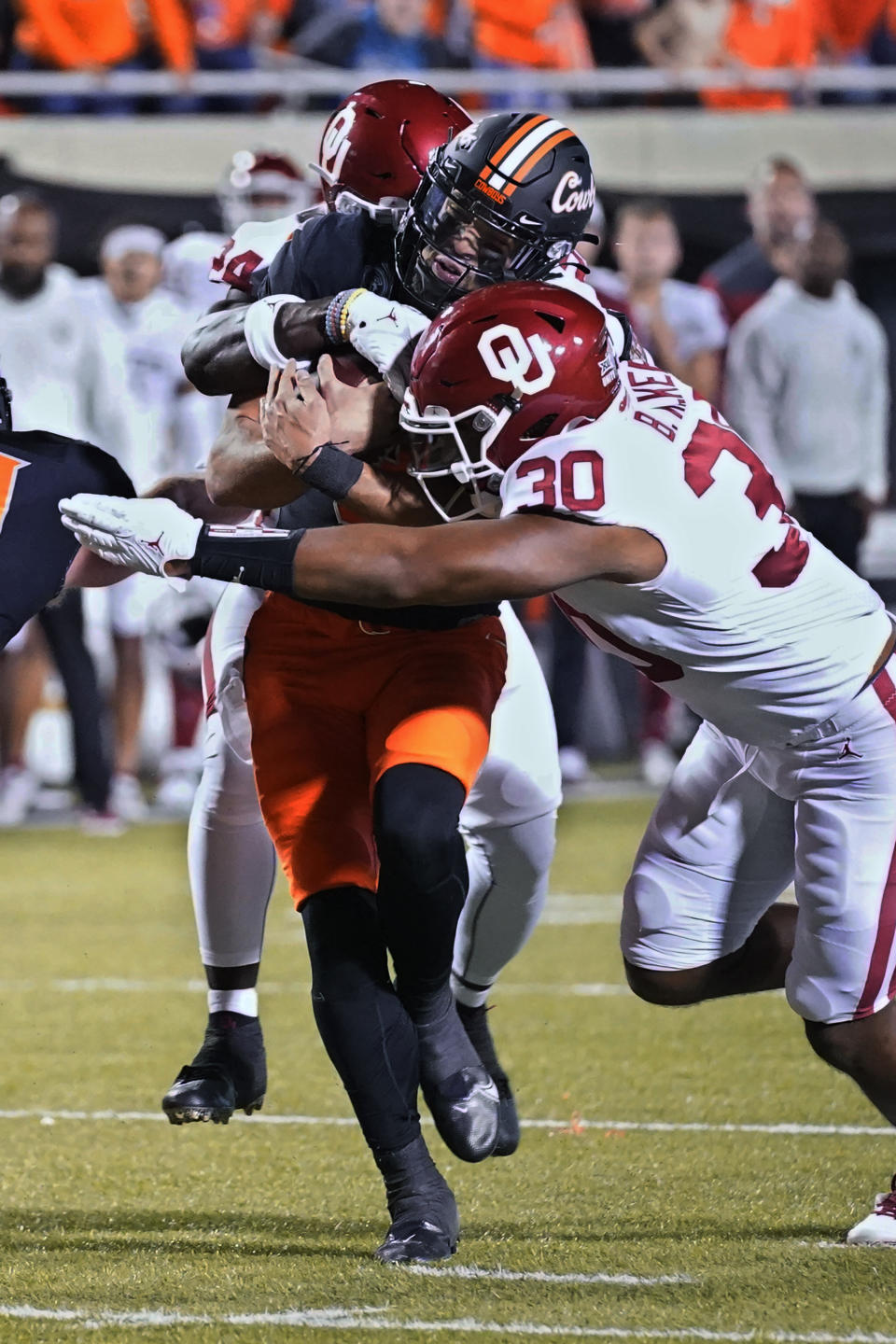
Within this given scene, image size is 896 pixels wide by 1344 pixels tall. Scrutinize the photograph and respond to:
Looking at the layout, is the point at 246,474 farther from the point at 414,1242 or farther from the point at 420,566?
the point at 414,1242

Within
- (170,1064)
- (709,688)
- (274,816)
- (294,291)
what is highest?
(294,291)

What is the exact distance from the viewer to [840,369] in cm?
888

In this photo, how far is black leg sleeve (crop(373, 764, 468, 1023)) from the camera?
3.14m

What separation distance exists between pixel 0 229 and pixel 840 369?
11.6 feet

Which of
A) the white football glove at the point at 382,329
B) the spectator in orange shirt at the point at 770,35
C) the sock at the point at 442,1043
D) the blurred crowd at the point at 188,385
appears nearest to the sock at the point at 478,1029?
the sock at the point at 442,1043

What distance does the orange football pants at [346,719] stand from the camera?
3.31m

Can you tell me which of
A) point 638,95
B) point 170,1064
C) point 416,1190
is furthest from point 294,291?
point 638,95

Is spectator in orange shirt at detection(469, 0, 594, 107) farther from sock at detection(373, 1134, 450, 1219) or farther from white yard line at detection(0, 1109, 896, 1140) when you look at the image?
sock at detection(373, 1134, 450, 1219)

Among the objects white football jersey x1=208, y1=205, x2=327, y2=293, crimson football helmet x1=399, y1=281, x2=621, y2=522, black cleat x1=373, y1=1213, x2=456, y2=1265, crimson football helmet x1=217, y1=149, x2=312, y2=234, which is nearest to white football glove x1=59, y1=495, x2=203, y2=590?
crimson football helmet x1=399, y1=281, x2=621, y2=522

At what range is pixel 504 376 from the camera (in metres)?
3.09

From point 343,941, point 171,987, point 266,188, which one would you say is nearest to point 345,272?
point 343,941

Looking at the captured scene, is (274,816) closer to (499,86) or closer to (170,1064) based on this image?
(170,1064)

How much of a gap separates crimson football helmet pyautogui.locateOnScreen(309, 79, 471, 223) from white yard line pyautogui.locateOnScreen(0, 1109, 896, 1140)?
1.80 m

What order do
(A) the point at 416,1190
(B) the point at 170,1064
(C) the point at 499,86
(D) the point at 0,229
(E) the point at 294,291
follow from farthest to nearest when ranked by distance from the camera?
(C) the point at 499,86 < (D) the point at 0,229 < (B) the point at 170,1064 < (E) the point at 294,291 < (A) the point at 416,1190
